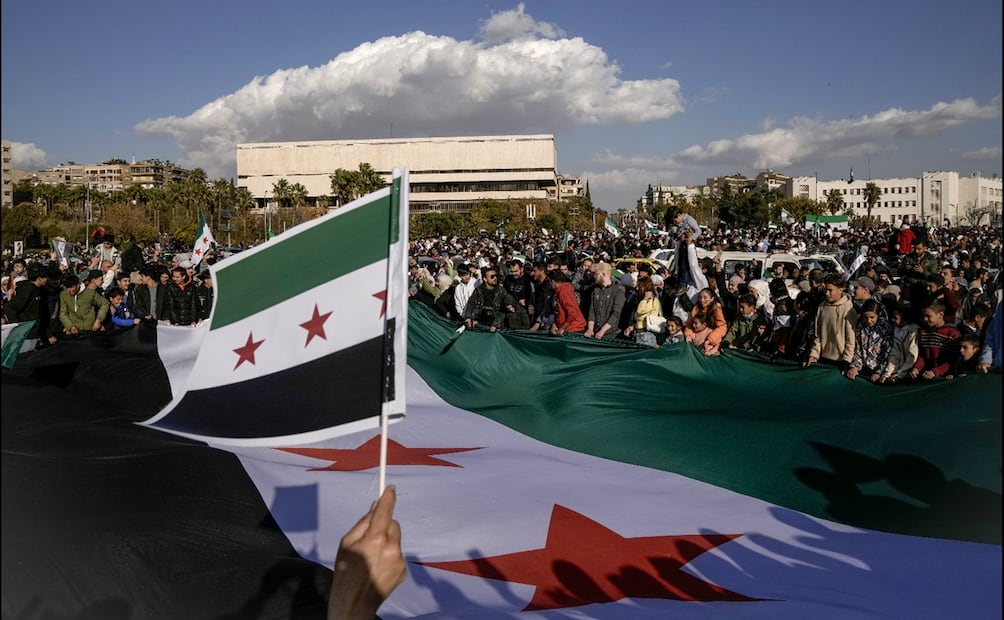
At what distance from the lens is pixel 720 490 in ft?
18.7

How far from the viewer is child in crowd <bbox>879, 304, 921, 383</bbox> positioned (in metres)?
6.13

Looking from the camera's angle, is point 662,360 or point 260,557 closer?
point 260,557

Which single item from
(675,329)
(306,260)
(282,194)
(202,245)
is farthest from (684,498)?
(282,194)

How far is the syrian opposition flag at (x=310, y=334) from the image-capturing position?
9.06ft

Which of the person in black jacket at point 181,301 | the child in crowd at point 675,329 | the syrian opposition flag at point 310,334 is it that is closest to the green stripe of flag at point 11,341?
the syrian opposition flag at point 310,334

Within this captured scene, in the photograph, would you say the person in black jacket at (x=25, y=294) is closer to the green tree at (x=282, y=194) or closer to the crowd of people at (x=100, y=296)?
the crowd of people at (x=100, y=296)

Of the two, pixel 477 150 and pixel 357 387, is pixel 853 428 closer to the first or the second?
pixel 357 387

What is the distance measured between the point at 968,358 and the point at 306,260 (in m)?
4.85

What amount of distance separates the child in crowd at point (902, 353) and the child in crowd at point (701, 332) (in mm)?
1747

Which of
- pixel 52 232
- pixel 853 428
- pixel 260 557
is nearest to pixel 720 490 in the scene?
pixel 853 428

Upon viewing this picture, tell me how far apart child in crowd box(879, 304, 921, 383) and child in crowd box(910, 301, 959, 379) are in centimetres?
→ 4

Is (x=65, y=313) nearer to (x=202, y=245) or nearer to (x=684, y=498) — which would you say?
(x=684, y=498)

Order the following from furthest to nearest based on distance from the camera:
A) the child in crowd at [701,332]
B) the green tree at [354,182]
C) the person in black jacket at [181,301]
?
the green tree at [354,182]
the person in black jacket at [181,301]
the child in crowd at [701,332]

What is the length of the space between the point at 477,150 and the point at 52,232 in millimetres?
74910
